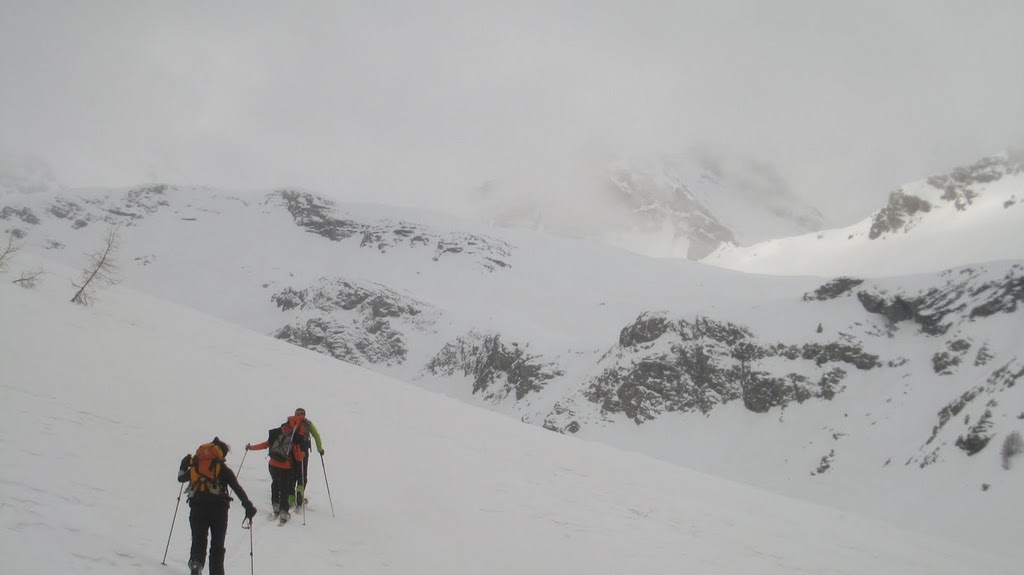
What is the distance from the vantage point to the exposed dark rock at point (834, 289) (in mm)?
58250

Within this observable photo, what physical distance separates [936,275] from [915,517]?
29.8 meters

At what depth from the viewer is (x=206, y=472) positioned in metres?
6.98

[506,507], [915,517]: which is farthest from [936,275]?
[506,507]

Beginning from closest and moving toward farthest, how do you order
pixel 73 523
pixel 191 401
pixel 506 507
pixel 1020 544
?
pixel 73 523
pixel 506 507
pixel 191 401
pixel 1020 544

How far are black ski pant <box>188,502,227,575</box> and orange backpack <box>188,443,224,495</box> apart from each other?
190 mm

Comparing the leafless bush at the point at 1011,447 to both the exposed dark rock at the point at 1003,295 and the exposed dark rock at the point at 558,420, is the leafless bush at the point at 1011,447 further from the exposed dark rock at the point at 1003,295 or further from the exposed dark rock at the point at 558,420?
the exposed dark rock at the point at 558,420

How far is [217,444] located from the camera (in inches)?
284

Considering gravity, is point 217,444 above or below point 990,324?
below

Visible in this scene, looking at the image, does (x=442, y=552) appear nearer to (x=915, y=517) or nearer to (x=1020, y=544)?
(x=1020, y=544)

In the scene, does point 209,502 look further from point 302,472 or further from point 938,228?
point 938,228

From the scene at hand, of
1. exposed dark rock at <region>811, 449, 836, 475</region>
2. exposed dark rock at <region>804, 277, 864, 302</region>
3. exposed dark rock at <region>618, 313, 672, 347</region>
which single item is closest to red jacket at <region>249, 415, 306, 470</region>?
exposed dark rock at <region>811, 449, 836, 475</region>

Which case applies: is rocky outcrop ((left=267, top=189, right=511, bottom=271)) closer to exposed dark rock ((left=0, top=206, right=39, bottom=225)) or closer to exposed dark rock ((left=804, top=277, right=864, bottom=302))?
exposed dark rock ((left=0, top=206, right=39, bottom=225))

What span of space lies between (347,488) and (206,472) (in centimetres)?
565

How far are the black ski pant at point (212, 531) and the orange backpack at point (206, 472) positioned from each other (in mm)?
Result: 190
